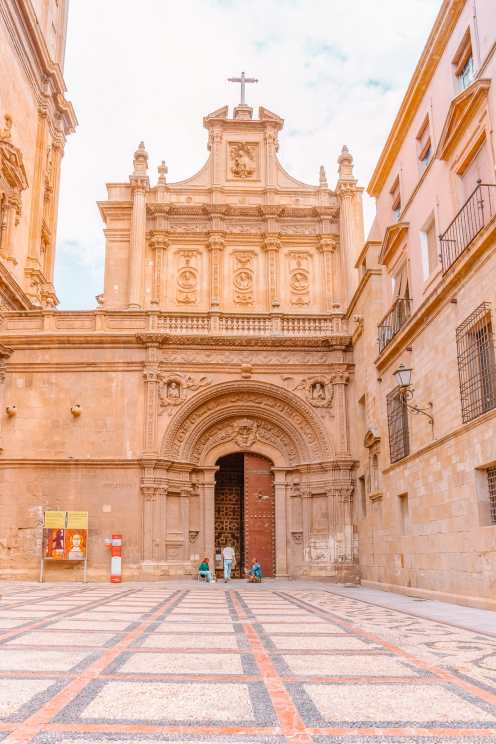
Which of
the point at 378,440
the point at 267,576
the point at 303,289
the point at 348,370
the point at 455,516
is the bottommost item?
the point at 267,576

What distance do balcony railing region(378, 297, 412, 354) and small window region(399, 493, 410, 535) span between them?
3.63 m

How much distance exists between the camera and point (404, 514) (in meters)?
14.5

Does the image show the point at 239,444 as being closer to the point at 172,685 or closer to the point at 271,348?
the point at 271,348

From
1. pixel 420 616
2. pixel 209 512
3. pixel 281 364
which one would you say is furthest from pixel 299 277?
pixel 420 616

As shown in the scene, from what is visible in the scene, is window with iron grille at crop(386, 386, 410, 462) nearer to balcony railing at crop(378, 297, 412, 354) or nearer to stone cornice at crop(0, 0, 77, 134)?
balcony railing at crop(378, 297, 412, 354)

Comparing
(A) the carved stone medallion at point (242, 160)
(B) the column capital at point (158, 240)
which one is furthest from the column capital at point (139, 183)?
(A) the carved stone medallion at point (242, 160)

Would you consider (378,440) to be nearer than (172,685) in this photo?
No

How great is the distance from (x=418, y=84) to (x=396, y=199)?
3081 mm

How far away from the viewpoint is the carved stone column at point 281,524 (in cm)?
1923

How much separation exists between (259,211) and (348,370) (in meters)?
7.13

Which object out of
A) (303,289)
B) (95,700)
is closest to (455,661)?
(95,700)

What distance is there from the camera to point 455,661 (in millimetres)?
4988

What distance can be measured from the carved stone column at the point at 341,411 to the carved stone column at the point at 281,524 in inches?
78.1

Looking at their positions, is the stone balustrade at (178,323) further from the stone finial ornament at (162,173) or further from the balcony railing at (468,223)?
the balcony railing at (468,223)
